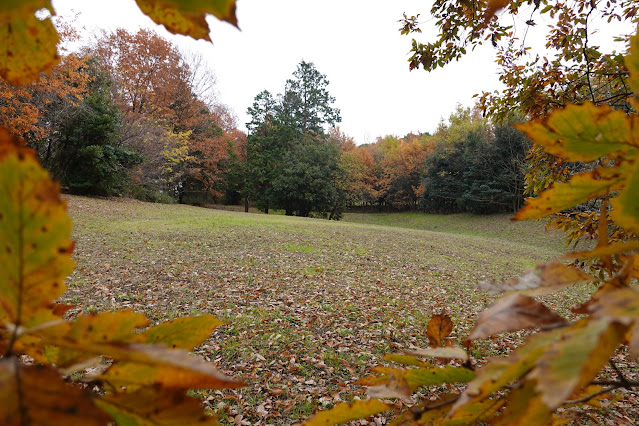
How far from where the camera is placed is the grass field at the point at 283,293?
3324 millimetres

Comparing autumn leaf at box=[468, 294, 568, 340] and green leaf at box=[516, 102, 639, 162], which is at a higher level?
green leaf at box=[516, 102, 639, 162]

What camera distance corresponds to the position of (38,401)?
18cm

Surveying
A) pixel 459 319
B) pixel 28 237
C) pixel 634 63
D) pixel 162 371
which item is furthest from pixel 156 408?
pixel 459 319

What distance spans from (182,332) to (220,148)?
25.5 metres

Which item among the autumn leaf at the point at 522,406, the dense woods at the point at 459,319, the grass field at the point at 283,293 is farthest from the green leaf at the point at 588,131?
the grass field at the point at 283,293

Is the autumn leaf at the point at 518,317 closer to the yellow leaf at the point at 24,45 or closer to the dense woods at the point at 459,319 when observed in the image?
the dense woods at the point at 459,319

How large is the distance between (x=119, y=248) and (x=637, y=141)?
27.4ft

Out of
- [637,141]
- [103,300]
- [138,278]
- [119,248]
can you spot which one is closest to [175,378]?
[637,141]

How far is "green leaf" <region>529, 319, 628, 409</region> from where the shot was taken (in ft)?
0.58

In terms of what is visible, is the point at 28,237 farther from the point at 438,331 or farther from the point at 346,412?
the point at 438,331

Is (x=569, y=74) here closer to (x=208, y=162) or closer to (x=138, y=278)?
(x=138, y=278)

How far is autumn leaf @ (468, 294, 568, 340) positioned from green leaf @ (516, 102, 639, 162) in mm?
164

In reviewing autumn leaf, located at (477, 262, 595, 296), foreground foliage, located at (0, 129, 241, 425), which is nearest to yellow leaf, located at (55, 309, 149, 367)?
foreground foliage, located at (0, 129, 241, 425)

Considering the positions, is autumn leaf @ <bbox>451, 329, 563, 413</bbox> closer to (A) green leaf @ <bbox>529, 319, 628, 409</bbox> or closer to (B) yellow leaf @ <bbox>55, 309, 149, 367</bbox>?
(A) green leaf @ <bbox>529, 319, 628, 409</bbox>
